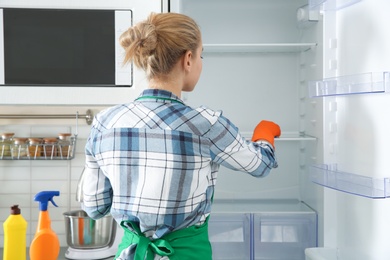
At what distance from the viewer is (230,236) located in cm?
208

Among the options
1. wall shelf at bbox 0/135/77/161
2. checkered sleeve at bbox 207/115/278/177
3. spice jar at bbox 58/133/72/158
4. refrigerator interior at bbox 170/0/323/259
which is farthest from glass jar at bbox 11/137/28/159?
checkered sleeve at bbox 207/115/278/177

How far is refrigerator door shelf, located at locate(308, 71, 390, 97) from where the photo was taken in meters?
1.27

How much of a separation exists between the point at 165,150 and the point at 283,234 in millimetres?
881

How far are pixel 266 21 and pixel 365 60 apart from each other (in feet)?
2.93

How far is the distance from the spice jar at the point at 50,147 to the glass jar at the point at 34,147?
0.02m

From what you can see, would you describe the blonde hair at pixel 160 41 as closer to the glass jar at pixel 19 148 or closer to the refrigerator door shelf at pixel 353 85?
the refrigerator door shelf at pixel 353 85

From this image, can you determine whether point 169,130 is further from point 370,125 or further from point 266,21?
point 266,21

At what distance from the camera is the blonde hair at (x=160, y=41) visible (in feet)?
4.59

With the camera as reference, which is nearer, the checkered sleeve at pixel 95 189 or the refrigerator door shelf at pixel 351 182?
the refrigerator door shelf at pixel 351 182

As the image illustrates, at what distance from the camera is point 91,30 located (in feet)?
6.41

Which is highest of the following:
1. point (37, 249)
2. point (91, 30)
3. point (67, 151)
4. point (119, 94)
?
point (91, 30)

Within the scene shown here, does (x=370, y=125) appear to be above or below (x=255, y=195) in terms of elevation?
above

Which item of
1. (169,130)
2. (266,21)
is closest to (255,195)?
(266,21)

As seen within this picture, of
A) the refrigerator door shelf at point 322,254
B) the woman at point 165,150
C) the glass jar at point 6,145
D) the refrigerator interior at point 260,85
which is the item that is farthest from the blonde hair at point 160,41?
the glass jar at point 6,145
